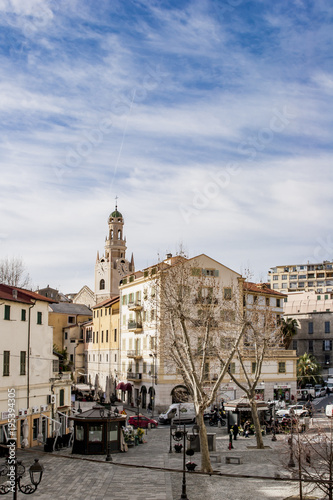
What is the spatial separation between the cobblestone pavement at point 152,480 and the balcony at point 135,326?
29.2 metres

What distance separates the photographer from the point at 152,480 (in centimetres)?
2820

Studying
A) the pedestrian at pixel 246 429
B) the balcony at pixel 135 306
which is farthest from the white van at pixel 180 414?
the balcony at pixel 135 306

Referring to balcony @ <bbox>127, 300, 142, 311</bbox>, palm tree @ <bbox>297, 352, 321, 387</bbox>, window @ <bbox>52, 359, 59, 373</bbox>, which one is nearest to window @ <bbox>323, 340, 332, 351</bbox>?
palm tree @ <bbox>297, 352, 321, 387</bbox>

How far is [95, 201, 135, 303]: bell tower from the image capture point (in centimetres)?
13300

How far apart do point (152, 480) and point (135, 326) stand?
126 ft

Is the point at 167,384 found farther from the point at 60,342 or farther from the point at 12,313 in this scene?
the point at 60,342

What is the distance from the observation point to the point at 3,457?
33.2 m

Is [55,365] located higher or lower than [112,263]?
lower

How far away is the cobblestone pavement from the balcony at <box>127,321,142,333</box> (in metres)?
29.2

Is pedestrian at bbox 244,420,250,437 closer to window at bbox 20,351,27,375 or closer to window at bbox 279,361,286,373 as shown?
window at bbox 20,351,27,375

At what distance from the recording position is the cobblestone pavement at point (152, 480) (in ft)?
83.4

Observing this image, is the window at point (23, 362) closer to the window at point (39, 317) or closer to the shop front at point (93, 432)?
the window at point (39, 317)

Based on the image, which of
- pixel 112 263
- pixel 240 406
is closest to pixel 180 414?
pixel 240 406

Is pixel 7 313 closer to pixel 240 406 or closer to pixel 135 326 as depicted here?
pixel 240 406
